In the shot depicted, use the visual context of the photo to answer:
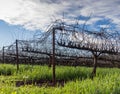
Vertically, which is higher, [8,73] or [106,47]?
[106,47]

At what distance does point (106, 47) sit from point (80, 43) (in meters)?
1.90

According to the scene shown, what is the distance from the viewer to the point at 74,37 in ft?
36.5

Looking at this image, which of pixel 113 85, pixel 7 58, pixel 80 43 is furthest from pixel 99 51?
pixel 7 58

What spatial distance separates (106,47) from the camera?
1279 centimetres

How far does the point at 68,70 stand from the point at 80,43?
2.78 meters

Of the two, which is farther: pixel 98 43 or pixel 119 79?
pixel 98 43

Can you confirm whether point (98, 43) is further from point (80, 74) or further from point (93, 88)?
point (93, 88)

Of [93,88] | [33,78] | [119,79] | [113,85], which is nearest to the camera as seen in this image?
[93,88]

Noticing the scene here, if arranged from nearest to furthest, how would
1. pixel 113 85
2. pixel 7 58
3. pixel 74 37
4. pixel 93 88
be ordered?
pixel 93 88 < pixel 113 85 < pixel 74 37 < pixel 7 58

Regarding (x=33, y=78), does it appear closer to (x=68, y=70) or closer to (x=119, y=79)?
(x=68, y=70)

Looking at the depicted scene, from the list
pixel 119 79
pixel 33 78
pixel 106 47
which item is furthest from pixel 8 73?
pixel 119 79

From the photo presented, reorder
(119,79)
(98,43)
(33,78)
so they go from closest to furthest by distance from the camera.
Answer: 1. (119,79)
2. (98,43)
3. (33,78)

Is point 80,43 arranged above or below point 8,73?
above

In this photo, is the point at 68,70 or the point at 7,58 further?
the point at 7,58
